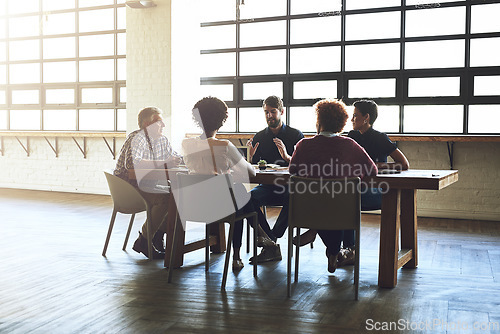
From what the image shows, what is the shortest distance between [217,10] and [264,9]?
75cm

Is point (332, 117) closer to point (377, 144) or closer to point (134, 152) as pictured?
point (377, 144)

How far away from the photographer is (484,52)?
6.15 meters

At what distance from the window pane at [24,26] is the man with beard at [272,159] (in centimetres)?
596

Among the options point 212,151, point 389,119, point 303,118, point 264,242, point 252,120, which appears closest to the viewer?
point 212,151

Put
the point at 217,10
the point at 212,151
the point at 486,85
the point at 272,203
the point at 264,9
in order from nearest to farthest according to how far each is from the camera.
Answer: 1. the point at 212,151
2. the point at 272,203
3. the point at 486,85
4. the point at 264,9
5. the point at 217,10

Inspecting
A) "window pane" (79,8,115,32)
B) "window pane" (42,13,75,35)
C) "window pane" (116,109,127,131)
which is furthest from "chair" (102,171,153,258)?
"window pane" (42,13,75,35)

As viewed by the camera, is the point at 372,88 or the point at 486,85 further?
the point at 372,88

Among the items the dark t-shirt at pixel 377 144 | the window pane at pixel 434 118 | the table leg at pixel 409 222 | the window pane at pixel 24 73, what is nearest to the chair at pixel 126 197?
the dark t-shirt at pixel 377 144

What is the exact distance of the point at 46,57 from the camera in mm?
8867

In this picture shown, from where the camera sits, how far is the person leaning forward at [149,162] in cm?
403

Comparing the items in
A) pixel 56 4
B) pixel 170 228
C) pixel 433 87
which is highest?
pixel 56 4

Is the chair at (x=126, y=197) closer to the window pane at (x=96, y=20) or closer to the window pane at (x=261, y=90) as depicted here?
the window pane at (x=261, y=90)

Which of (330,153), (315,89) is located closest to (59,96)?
(315,89)

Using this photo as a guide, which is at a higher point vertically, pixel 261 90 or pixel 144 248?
pixel 261 90
